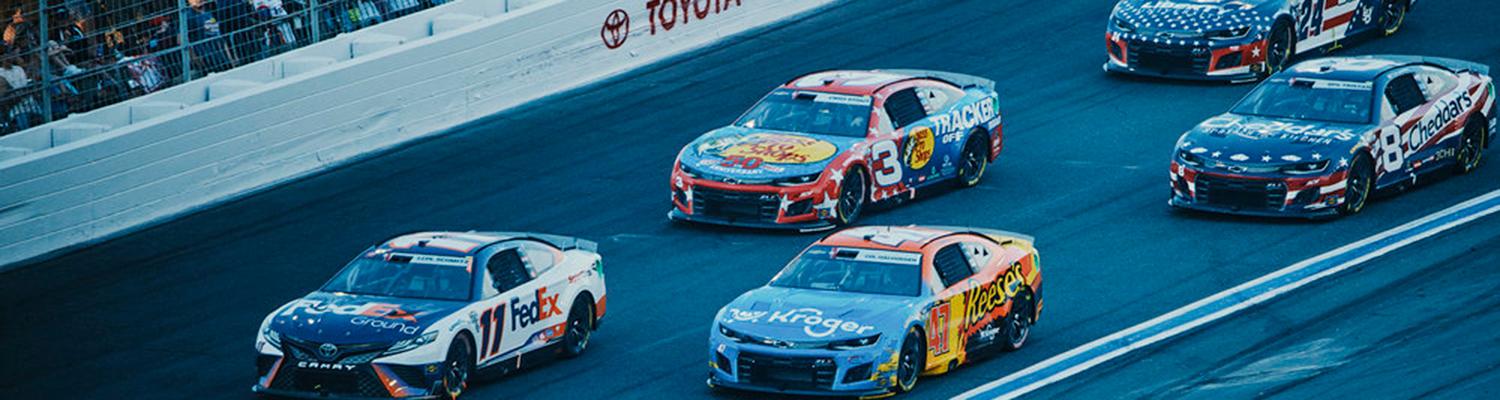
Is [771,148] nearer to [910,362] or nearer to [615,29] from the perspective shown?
[910,362]

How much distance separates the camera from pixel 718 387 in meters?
17.9

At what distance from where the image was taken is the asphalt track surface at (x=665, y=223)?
19.3m

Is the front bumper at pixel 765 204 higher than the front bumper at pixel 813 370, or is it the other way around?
the front bumper at pixel 813 370

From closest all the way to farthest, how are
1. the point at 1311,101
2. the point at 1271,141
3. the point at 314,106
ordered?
the point at 1271,141
the point at 1311,101
the point at 314,106

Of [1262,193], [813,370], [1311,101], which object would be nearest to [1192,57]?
[1311,101]

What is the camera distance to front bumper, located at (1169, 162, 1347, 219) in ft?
74.7

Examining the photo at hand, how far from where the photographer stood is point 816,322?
1725 centimetres

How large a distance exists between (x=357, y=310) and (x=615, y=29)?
14.0m

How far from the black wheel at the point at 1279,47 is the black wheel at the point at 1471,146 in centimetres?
448

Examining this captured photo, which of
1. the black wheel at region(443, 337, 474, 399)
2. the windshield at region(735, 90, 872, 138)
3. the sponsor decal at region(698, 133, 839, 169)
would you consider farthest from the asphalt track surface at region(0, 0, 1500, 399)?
the windshield at region(735, 90, 872, 138)

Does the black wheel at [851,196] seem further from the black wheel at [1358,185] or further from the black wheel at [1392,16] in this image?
the black wheel at [1392,16]

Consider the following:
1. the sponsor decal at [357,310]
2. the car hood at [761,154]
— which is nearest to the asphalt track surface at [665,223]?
the car hood at [761,154]

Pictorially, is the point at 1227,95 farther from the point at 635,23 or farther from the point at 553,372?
the point at 553,372

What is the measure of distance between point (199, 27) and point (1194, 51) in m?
11.9
